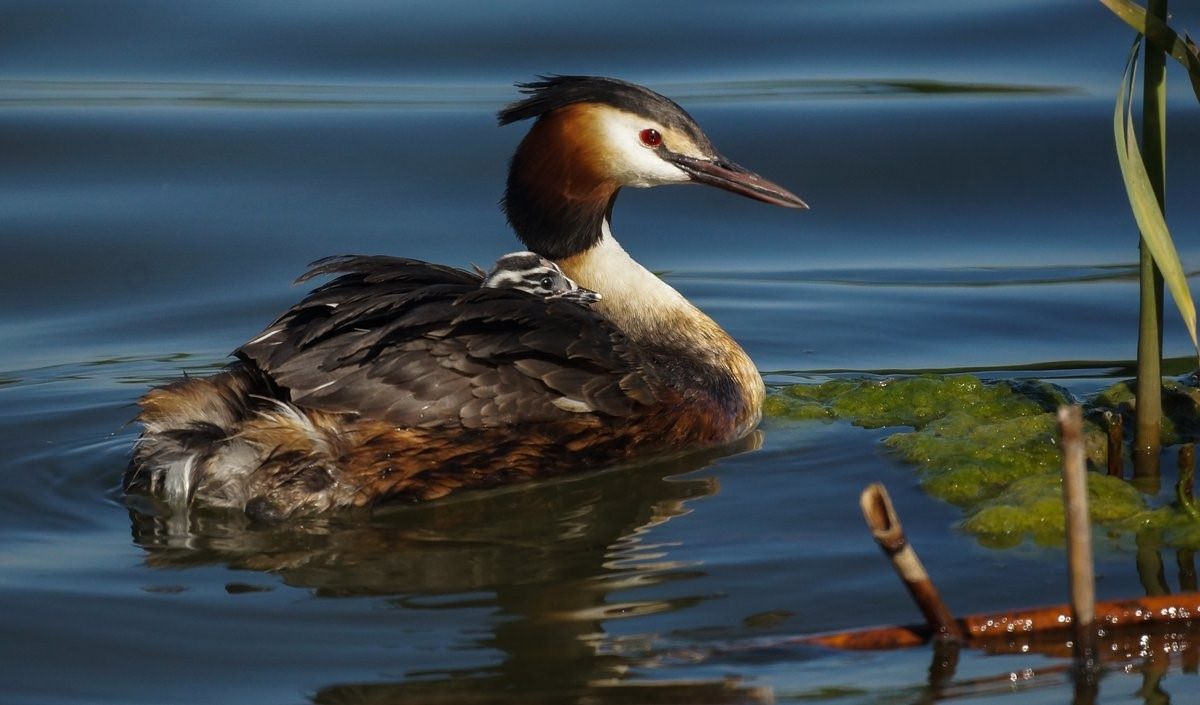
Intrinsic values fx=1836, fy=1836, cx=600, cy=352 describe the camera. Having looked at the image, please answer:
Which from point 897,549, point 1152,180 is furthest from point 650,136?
point 897,549

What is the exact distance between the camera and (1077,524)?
3.57 m

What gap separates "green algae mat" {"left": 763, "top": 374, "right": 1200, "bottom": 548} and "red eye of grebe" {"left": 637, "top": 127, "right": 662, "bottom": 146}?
38.8 inches

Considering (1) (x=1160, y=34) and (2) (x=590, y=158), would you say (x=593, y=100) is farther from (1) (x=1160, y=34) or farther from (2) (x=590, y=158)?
(1) (x=1160, y=34)

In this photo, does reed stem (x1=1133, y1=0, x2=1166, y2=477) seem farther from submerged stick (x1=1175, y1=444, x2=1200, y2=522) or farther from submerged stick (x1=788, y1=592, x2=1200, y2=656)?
submerged stick (x1=788, y1=592, x2=1200, y2=656)

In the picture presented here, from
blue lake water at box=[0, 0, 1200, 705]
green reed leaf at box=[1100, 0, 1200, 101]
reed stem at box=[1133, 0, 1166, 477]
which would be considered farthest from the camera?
reed stem at box=[1133, 0, 1166, 477]

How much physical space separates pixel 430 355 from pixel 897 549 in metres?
2.04

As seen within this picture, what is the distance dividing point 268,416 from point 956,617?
6.70 feet

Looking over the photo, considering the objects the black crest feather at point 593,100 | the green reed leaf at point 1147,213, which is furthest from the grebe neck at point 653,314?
the green reed leaf at point 1147,213

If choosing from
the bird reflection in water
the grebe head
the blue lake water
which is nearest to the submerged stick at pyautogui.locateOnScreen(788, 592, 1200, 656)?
the blue lake water

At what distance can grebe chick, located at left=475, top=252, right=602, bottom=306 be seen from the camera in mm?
5871

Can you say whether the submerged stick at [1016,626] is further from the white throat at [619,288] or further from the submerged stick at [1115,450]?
the white throat at [619,288]

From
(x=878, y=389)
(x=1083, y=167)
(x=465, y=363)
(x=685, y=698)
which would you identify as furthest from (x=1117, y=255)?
(x=685, y=698)

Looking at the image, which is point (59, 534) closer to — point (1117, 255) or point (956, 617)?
point (956, 617)

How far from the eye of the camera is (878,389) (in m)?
6.23
